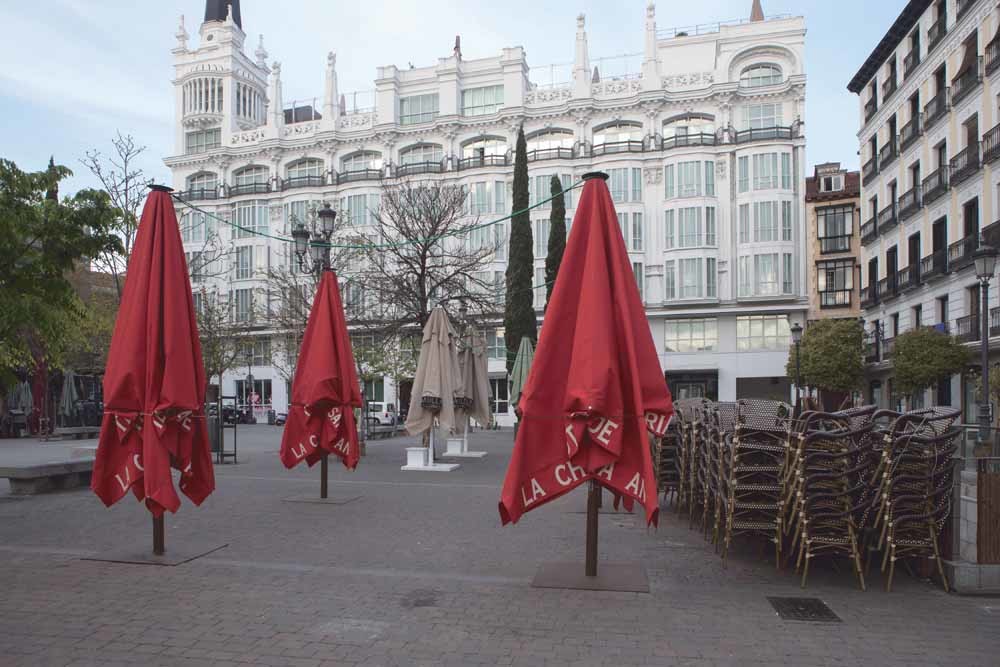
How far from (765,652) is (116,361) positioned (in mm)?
5699

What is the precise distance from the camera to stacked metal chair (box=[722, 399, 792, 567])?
6461 mm

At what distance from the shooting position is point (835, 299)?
47.5m

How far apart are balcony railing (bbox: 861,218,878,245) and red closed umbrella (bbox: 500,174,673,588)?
124 ft

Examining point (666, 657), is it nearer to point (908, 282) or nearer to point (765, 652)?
point (765, 652)

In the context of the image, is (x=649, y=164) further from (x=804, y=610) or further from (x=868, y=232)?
(x=804, y=610)

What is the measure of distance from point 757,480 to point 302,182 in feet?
166

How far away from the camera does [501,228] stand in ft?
153

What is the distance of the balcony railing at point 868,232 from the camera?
39.6 meters

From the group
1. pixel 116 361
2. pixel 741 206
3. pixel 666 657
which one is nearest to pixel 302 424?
pixel 116 361

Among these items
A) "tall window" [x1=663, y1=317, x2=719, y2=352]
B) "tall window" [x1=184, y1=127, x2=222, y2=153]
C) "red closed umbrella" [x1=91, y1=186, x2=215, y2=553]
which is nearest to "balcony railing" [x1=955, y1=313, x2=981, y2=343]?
"tall window" [x1=663, y1=317, x2=719, y2=352]

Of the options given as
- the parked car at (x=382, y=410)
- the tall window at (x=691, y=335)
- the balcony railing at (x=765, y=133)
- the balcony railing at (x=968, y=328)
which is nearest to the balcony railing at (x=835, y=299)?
the tall window at (x=691, y=335)

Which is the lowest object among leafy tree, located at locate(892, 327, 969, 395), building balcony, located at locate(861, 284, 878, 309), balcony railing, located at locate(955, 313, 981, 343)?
leafy tree, located at locate(892, 327, 969, 395)

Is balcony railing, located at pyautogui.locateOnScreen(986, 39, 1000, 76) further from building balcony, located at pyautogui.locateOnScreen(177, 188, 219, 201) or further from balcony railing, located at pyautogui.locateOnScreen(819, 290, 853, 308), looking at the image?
building balcony, located at pyautogui.locateOnScreen(177, 188, 219, 201)

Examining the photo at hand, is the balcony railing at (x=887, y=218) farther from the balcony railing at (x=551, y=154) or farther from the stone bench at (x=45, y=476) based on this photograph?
the stone bench at (x=45, y=476)
